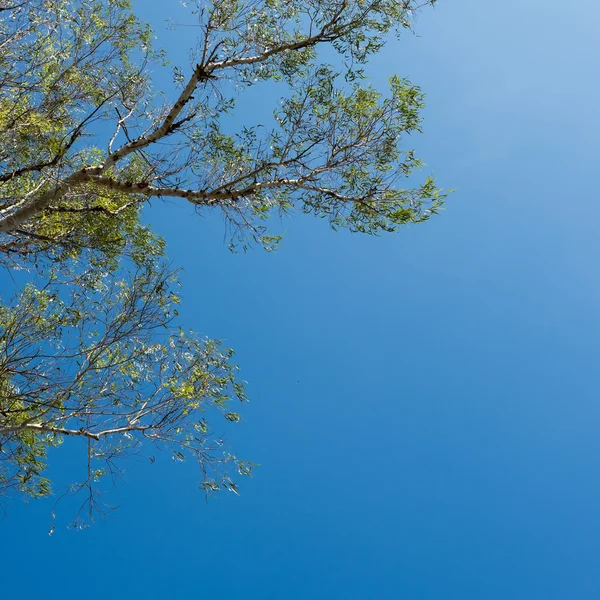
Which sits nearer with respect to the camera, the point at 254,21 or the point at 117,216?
the point at 254,21

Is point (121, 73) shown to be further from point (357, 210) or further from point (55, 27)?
point (357, 210)

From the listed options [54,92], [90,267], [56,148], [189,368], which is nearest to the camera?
[56,148]

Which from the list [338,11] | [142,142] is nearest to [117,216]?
[142,142]

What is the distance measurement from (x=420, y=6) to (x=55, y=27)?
452 centimetres

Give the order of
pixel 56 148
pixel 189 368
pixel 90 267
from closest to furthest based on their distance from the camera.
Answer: pixel 56 148, pixel 189 368, pixel 90 267

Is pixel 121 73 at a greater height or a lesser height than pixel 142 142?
greater

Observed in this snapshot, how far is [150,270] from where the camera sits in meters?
6.84

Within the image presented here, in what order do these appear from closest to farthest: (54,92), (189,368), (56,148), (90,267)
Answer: (56,148) < (189,368) < (54,92) < (90,267)

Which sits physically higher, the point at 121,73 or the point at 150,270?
the point at 121,73

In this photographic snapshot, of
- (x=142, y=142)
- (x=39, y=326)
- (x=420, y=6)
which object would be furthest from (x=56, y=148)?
(x=420, y=6)

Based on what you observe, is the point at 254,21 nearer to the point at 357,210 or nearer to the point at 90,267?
the point at 357,210

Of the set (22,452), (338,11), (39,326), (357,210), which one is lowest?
(22,452)

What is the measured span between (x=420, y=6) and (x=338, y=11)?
3.24 feet

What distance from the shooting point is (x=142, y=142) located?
6.36 meters
